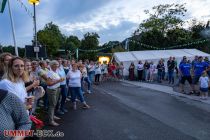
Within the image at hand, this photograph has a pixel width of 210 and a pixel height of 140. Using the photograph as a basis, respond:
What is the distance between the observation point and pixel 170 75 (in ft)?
64.6

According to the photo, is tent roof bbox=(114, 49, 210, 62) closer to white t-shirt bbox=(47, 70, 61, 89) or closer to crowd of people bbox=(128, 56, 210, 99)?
crowd of people bbox=(128, 56, 210, 99)

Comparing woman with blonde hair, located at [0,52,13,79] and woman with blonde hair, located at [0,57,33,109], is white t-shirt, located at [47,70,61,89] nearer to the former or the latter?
woman with blonde hair, located at [0,52,13,79]

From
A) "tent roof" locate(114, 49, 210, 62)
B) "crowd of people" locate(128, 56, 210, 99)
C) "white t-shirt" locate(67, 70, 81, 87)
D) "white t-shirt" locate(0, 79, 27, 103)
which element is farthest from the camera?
"tent roof" locate(114, 49, 210, 62)

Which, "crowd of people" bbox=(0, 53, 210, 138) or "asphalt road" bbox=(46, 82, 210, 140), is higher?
"crowd of people" bbox=(0, 53, 210, 138)

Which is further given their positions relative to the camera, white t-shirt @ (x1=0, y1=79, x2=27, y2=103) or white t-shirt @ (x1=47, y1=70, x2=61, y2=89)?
white t-shirt @ (x1=47, y1=70, x2=61, y2=89)

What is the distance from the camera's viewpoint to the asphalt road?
6.93m

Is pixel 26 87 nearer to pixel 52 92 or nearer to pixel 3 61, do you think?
pixel 3 61

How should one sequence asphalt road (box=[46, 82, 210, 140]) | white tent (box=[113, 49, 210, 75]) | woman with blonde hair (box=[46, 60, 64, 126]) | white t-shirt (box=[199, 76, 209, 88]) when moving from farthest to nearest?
1. white tent (box=[113, 49, 210, 75])
2. white t-shirt (box=[199, 76, 209, 88])
3. woman with blonde hair (box=[46, 60, 64, 126])
4. asphalt road (box=[46, 82, 210, 140])

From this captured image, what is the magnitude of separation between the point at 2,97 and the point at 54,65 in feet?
19.3

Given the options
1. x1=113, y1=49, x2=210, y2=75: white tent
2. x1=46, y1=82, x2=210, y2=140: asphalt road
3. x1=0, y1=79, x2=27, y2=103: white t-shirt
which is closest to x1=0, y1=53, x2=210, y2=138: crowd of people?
x1=0, y1=79, x2=27, y2=103: white t-shirt

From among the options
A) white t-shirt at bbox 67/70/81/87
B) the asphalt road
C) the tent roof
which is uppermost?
the tent roof

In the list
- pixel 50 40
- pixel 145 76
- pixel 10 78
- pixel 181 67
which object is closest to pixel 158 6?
pixel 50 40

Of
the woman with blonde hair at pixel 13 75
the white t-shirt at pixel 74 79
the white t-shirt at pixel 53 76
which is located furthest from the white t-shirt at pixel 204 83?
the woman with blonde hair at pixel 13 75

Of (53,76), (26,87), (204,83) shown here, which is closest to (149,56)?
(204,83)
